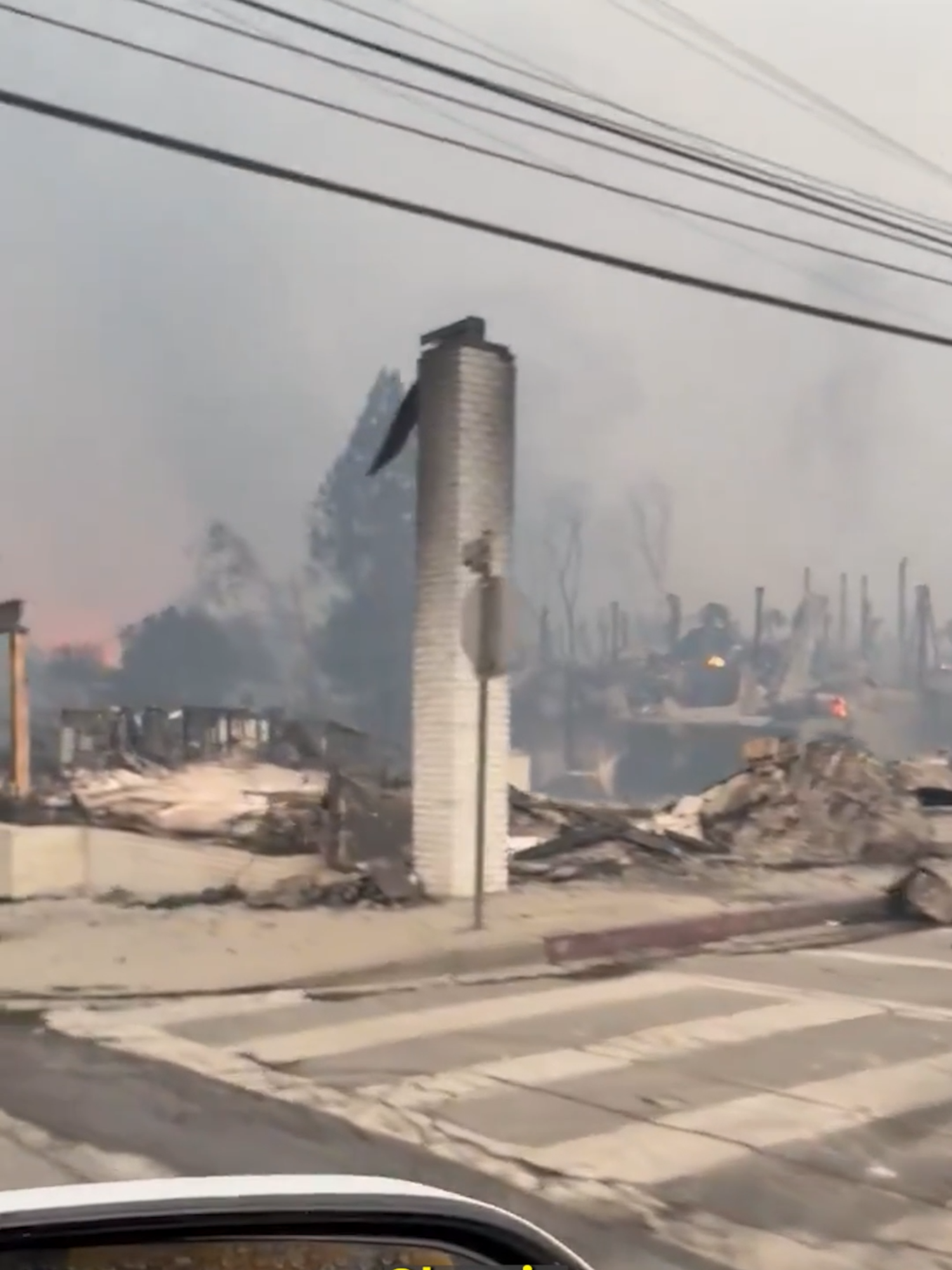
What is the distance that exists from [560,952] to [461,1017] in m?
1.76

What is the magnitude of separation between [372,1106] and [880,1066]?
2.25 meters

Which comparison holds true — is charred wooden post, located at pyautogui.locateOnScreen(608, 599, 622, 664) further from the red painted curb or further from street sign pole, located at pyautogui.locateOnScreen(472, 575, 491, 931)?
the red painted curb

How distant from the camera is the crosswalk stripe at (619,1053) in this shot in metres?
5.55

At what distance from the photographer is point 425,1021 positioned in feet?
22.1

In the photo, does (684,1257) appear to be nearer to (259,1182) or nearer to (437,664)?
(259,1182)

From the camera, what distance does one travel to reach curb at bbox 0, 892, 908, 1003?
7.27m

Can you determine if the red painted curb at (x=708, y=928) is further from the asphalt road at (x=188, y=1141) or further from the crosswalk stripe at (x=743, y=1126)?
the asphalt road at (x=188, y=1141)

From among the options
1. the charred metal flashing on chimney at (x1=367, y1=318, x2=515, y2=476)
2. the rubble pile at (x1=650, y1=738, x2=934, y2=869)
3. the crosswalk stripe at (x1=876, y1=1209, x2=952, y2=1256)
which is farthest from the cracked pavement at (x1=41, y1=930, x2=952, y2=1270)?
the rubble pile at (x1=650, y1=738, x2=934, y2=869)

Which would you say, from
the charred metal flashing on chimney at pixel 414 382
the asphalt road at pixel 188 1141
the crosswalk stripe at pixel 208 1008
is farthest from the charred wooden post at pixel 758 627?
the asphalt road at pixel 188 1141

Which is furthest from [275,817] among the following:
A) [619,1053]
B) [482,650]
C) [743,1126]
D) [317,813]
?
[743,1126]

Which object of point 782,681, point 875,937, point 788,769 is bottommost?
point 875,937

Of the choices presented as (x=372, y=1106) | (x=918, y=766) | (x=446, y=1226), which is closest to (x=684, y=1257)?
(x=372, y=1106)

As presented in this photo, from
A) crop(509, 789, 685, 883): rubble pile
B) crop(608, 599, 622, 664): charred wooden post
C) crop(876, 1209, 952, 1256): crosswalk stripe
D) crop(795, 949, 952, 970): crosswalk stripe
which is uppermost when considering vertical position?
crop(608, 599, 622, 664): charred wooden post

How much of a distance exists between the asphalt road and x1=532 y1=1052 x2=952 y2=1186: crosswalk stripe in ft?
1.34
